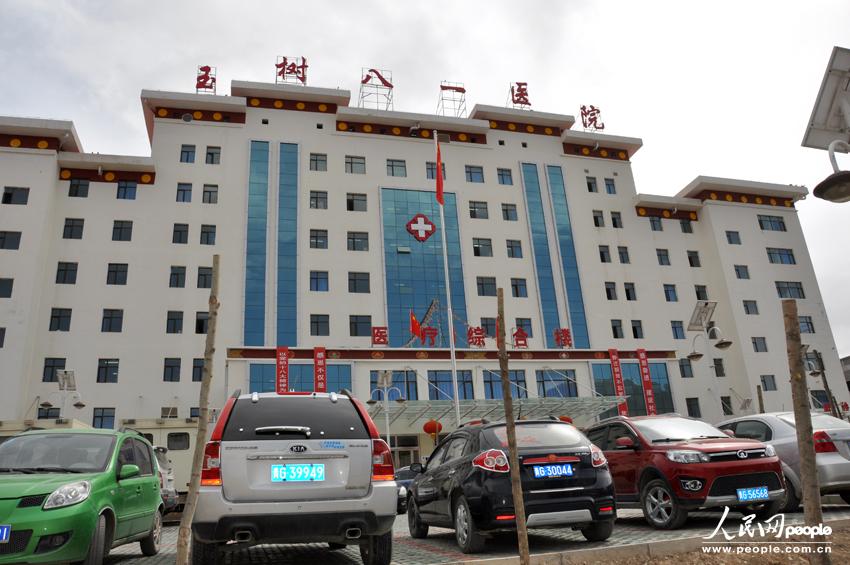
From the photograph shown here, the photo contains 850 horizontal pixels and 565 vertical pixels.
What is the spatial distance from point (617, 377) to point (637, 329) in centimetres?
481

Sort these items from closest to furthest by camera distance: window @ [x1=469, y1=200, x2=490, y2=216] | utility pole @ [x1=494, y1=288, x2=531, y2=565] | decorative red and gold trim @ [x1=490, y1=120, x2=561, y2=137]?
utility pole @ [x1=494, y1=288, x2=531, y2=565] < window @ [x1=469, y1=200, x2=490, y2=216] < decorative red and gold trim @ [x1=490, y1=120, x2=561, y2=137]

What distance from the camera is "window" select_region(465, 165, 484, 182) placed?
42.5 m

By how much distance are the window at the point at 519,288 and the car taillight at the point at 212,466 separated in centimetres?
3466

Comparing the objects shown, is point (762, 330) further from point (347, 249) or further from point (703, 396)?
point (347, 249)

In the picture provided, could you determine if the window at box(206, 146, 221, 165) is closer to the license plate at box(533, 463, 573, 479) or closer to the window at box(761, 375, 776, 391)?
the license plate at box(533, 463, 573, 479)

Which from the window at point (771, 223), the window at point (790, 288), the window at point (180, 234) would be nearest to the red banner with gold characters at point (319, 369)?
the window at point (180, 234)

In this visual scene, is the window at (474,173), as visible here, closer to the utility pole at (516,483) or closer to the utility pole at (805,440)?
the utility pole at (516,483)

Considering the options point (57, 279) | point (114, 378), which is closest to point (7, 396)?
point (114, 378)

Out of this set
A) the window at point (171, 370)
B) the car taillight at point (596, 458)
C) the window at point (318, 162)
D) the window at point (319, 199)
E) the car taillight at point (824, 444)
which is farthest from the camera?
the window at point (318, 162)

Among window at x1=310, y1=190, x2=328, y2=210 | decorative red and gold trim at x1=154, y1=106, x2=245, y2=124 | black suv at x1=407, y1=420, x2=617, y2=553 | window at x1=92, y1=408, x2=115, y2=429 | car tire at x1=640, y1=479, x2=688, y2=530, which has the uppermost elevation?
decorative red and gold trim at x1=154, y1=106, x2=245, y2=124

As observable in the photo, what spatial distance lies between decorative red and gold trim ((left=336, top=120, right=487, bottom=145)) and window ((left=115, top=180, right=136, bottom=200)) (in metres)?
13.6

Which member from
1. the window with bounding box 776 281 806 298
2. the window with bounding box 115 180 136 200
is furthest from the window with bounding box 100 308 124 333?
the window with bounding box 776 281 806 298

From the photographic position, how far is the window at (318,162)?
39969 millimetres

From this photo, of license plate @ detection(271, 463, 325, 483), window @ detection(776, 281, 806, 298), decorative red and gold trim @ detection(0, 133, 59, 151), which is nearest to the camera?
license plate @ detection(271, 463, 325, 483)
